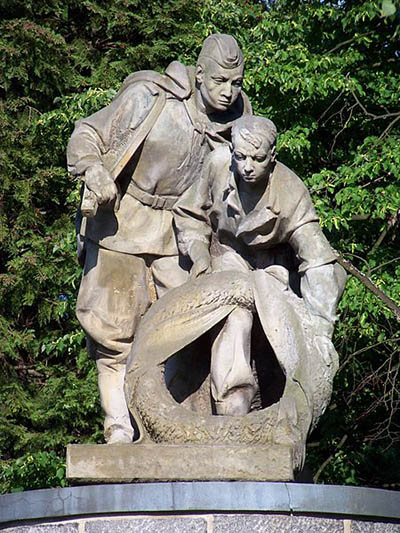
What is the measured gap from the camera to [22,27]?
17.1 metres

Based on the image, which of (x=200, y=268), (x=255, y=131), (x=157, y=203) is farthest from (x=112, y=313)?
(x=255, y=131)

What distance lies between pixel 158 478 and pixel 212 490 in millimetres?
358

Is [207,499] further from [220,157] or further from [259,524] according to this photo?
[220,157]

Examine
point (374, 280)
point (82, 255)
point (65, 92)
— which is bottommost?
point (65, 92)

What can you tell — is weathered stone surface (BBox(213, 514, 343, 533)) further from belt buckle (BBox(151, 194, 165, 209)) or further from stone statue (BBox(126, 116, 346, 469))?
belt buckle (BBox(151, 194, 165, 209))

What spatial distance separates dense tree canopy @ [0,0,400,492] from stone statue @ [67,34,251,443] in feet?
10.6

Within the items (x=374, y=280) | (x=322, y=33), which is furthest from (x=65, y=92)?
(x=374, y=280)

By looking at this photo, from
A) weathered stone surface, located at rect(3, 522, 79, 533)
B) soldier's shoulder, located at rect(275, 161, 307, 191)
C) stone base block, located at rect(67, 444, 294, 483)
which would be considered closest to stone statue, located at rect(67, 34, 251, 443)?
soldier's shoulder, located at rect(275, 161, 307, 191)

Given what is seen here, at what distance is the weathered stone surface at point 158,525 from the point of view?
6.85 meters

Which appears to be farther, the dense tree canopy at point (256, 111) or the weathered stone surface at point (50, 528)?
the dense tree canopy at point (256, 111)

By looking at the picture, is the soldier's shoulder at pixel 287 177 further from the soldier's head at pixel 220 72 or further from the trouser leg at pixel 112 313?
the trouser leg at pixel 112 313

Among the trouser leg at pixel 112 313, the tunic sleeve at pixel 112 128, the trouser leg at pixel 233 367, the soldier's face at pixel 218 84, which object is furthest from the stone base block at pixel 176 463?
the soldier's face at pixel 218 84

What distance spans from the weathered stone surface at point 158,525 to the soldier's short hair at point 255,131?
1855mm

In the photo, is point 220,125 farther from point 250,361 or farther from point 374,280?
point 374,280
